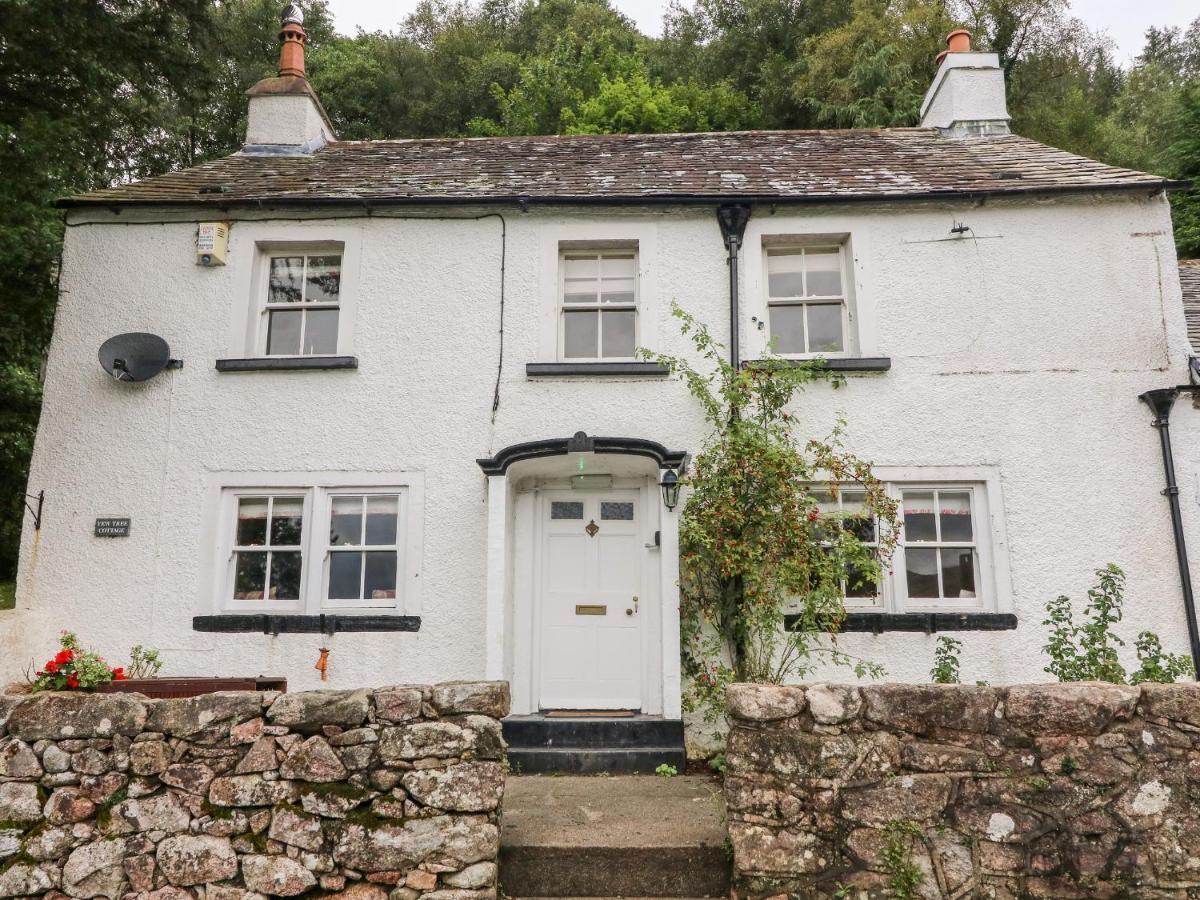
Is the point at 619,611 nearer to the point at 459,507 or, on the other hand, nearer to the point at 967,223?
the point at 459,507

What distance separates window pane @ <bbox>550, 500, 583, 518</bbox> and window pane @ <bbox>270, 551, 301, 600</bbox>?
2.47 metres

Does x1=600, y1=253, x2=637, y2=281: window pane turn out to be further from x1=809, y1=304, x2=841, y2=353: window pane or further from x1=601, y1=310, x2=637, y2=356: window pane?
x1=809, y1=304, x2=841, y2=353: window pane

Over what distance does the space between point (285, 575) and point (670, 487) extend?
3.75m

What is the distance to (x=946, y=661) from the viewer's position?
6930 mm

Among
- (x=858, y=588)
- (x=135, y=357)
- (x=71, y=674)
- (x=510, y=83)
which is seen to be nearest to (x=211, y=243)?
(x=135, y=357)

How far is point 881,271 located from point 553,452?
3.75 m

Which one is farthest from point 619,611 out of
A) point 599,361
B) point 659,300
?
point 659,300

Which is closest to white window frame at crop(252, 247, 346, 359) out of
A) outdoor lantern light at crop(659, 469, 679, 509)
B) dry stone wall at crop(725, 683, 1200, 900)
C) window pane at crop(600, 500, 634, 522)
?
window pane at crop(600, 500, 634, 522)

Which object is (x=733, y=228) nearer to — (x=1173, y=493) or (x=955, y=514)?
(x=955, y=514)

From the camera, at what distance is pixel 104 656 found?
755cm

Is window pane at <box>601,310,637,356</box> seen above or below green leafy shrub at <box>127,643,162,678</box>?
above

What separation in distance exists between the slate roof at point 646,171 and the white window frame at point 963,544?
9.17 feet

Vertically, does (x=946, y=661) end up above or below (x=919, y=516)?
below

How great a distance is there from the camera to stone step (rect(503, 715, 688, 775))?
685cm
